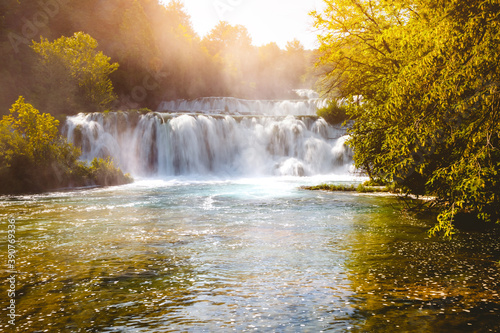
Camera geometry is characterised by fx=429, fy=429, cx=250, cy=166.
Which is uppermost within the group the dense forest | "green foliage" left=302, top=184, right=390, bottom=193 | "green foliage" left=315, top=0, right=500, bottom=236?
the dense forest

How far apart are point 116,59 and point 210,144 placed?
32.3 meters

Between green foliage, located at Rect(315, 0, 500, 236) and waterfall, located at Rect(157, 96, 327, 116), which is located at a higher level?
waterfall, located at Rect(157, 96, 327, 116)

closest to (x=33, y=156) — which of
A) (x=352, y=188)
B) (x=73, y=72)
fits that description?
(x=352, y=188)

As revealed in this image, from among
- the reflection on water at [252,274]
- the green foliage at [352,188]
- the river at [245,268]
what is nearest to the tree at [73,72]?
the river at [245,268]

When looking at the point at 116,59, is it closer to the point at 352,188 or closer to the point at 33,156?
the point at 33,156

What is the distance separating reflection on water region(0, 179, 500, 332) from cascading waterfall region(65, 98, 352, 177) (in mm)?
23273

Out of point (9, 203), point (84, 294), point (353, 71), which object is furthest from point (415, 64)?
point (9, 203)

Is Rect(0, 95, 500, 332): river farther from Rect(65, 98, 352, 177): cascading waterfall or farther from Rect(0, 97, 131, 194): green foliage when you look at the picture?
Rect(65, 98, 352, 177): cascading waterfall

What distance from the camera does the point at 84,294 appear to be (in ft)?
24.1

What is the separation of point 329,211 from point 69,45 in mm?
42857

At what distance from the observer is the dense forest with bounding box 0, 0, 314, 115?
157 feet

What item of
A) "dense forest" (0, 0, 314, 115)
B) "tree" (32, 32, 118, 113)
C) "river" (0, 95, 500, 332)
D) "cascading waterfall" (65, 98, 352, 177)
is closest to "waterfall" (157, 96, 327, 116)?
"dense forest" (0, 0, 314, 115)

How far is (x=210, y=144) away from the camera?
4191 centimetres

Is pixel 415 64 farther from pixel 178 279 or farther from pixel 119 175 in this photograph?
pixel 119 175
